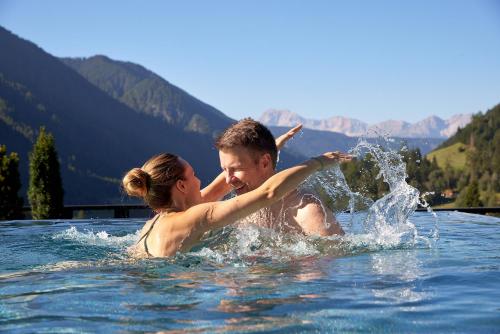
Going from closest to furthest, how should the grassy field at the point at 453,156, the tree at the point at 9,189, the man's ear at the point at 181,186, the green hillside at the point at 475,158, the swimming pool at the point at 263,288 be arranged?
1. the swimming pool at the point at 263,288
2. the man's ear at the point at 181,186
3. the tree at the point at 9,189
4. the green hillside at the point at 475,158
5. the grassy field at the point at 453,156

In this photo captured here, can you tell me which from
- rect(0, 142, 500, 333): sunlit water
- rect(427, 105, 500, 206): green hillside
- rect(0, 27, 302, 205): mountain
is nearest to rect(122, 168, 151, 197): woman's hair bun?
rect(0, 142, 500, 333): sunlit water

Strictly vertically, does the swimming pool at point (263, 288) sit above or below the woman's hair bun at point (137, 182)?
below

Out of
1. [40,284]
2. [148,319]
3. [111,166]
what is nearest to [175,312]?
[148,319]

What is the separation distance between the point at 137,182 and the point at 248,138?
2.51 ft

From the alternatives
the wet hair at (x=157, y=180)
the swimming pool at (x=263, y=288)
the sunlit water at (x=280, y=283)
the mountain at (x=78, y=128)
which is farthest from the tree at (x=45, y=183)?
the mountain at (x=78, y=128)

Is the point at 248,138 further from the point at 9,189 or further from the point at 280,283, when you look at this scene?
the point at 9,189

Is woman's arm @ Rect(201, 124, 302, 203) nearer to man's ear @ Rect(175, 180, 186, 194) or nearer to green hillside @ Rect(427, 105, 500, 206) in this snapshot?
man's ear @ Rect(175, 180, 186, 194)

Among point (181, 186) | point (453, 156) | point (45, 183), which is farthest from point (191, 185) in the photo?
point (453, 156)

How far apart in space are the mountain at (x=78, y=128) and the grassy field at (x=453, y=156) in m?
33.5

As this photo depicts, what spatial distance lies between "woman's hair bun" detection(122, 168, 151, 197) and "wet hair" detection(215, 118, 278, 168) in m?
0.54

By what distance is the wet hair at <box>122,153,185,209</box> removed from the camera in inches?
157

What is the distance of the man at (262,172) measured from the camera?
421cm

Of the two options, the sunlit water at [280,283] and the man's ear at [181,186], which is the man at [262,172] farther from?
the man's ear at [181,186]

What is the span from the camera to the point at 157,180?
4.03 meters
